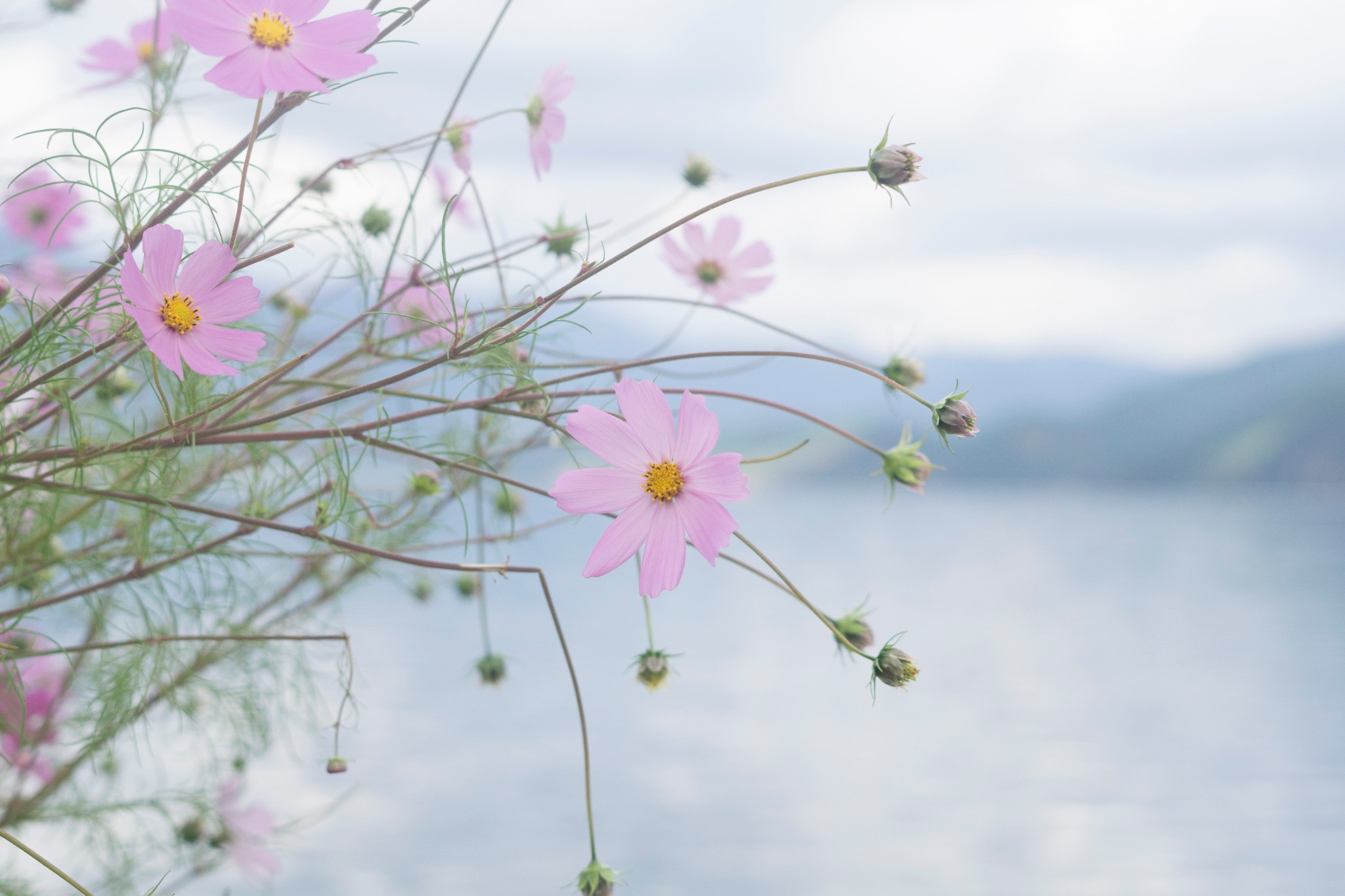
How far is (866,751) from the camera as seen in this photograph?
23.2ft

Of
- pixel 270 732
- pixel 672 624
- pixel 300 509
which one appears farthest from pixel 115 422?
pixel 672 624

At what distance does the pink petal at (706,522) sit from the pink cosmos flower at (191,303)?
127 mm

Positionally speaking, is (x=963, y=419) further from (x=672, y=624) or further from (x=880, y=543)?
(x=880, y=543)

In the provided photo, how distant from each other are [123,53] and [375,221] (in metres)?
0.21

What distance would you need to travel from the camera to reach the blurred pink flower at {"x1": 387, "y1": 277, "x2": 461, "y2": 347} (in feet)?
1.29

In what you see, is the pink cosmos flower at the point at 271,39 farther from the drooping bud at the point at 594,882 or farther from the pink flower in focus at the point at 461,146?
the drooping bud at the point at 594,882

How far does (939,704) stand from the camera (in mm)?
7672

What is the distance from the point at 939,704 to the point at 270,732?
296 inches

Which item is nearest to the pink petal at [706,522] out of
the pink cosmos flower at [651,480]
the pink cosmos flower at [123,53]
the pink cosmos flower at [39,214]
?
the pink cosmos flower at [651,480]

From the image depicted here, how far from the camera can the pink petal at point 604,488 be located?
298 millimetres

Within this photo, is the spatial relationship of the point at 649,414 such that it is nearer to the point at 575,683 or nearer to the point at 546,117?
the point at 575,683

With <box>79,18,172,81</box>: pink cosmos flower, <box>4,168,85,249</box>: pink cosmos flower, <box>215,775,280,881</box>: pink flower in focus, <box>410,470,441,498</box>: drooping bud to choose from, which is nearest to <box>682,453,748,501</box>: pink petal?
<box>410,470,441,498</box>: drooping bud

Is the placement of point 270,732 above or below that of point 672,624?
below

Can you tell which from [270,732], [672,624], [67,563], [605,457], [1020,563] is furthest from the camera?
[1020,563]
